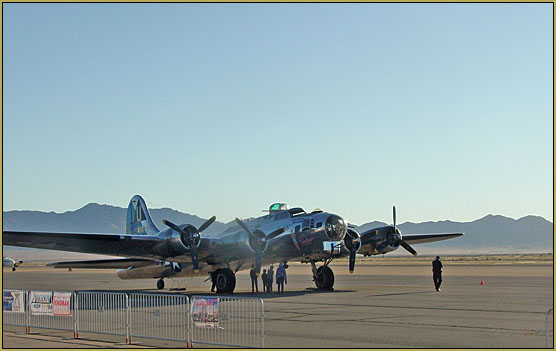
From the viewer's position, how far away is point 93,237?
29.8 meters

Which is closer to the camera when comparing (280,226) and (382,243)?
(280,226)

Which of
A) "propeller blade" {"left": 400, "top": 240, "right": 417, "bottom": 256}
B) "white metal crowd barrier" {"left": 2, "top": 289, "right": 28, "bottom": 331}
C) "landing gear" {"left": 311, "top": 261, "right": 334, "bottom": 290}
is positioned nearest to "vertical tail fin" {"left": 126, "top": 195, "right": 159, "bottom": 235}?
"landing gear" {"left": 311, "top": 261, "right": 334, "bottom": 290}

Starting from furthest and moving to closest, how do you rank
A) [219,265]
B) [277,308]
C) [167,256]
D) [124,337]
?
[219,265] < [167,256] < [277,308] < [124,337]

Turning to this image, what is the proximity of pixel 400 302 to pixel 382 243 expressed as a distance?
10339 mm

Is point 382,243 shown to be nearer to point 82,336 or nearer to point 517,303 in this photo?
point 517,303

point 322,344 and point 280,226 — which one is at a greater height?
point 280,226

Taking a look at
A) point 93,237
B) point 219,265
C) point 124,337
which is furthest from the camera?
point 219,265

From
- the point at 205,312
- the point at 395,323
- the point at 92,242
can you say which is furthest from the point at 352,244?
the point at 205,312

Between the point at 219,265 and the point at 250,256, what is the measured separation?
288 cm

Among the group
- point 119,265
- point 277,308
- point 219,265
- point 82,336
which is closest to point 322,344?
point 82,336

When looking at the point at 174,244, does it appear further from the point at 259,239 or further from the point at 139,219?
the point at 139,219

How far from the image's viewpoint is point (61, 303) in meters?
A: 18.2

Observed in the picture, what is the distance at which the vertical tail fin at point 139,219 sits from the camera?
128 ft

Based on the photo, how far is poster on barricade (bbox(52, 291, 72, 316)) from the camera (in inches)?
707
